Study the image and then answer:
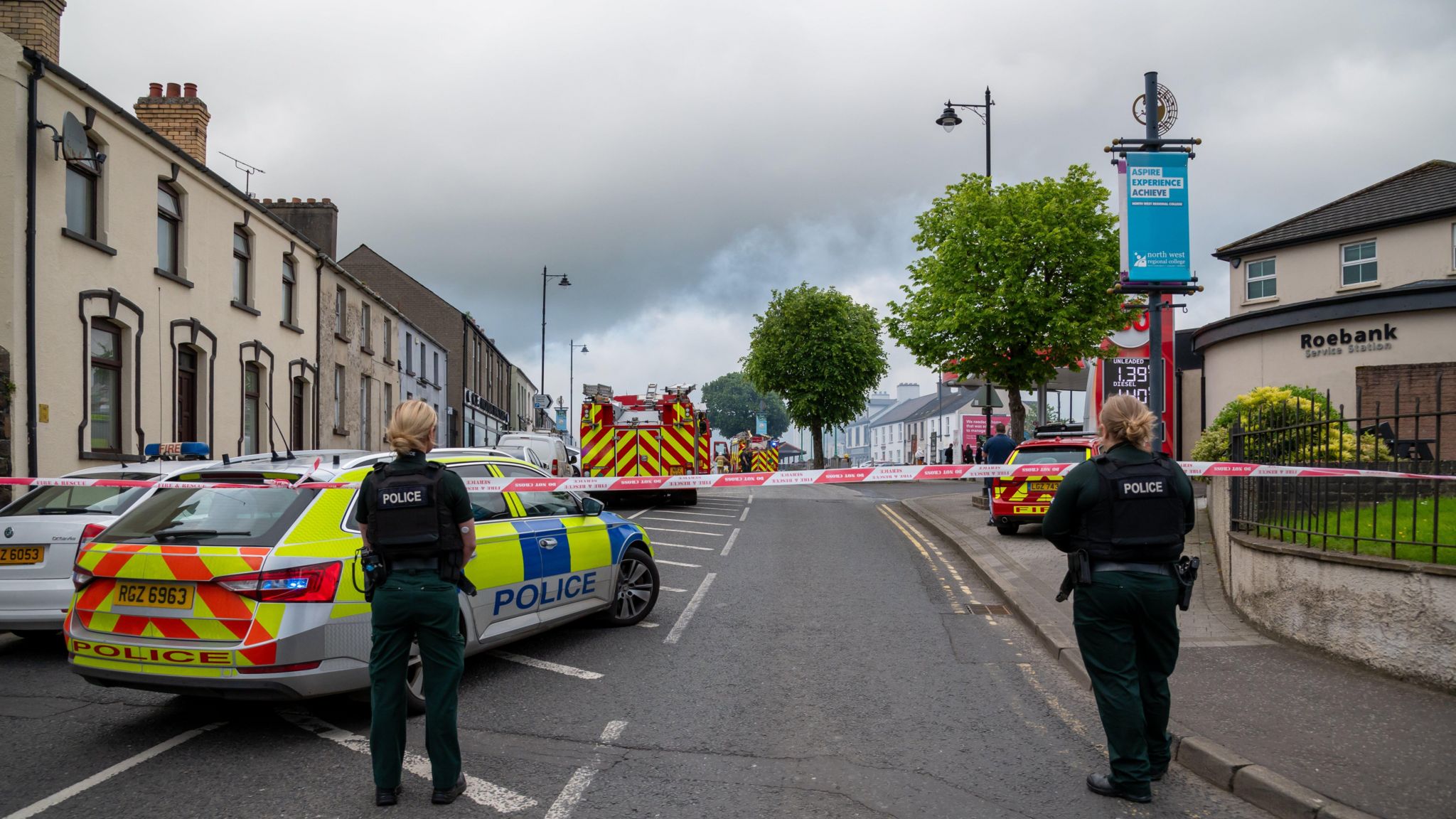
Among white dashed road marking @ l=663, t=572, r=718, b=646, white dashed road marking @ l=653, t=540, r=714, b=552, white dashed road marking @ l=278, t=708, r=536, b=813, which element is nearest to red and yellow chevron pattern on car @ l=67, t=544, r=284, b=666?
white dashed road marking @ l=278, t=708, r=536, b=813

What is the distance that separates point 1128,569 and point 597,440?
61.7 feet

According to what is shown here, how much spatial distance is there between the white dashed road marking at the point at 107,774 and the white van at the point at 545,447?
1560 centimetres

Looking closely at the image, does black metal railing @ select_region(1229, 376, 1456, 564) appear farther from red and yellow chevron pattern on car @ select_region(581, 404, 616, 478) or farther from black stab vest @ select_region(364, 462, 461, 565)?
red and yellow chevron pattern on car @ select_region(581, 404, 616, 478)

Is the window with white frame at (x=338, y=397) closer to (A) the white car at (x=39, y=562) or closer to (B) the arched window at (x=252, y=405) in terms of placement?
(B) the arched window at (x=252, y=405)

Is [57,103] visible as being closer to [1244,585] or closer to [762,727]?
[762,727]

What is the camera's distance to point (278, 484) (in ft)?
18.9

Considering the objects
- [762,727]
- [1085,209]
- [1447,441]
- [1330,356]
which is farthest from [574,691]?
[1330,356]

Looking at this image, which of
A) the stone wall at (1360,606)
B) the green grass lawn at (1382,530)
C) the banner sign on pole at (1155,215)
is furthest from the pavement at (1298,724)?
the banner sign on pole at (1155,215)

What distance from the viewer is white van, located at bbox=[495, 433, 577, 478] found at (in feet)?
71.9

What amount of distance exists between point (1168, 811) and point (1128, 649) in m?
0.72

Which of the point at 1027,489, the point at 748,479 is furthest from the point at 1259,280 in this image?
the point at 748,479

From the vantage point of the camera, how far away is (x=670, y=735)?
18.6 ft

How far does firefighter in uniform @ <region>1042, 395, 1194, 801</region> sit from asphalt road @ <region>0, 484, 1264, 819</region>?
1.12 feet

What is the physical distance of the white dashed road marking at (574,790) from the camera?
4477 mm
